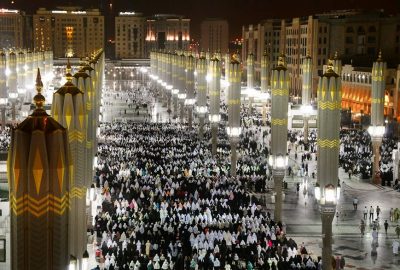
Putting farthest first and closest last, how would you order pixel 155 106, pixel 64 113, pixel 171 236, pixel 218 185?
pixel 155 106
pixel 218 185
pixel 171 236
pixel 64 113

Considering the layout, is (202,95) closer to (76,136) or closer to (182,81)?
(182,81)

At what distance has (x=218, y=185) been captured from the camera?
3428cm

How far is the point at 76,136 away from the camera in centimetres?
1891

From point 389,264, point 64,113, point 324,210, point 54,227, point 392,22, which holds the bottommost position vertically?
point 389,264

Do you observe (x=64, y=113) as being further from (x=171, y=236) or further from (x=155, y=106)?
(x=155, y=106)

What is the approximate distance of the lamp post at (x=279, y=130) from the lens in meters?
30.9

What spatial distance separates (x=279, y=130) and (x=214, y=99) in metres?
15.0

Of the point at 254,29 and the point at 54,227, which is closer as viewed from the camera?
the point at 54,227

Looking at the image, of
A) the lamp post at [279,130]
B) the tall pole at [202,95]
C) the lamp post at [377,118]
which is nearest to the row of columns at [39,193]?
the lamp post at [279,130]

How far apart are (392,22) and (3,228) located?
80.3 m

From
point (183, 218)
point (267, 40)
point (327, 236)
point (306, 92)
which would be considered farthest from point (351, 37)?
point (327, 236)

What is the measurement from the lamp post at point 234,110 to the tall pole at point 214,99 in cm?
361

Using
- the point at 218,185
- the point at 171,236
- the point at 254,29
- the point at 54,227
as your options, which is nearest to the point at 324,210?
the point at 171,236

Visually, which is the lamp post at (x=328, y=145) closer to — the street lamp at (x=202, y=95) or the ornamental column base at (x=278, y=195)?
the ornamental column base at (x=278, y=195)
